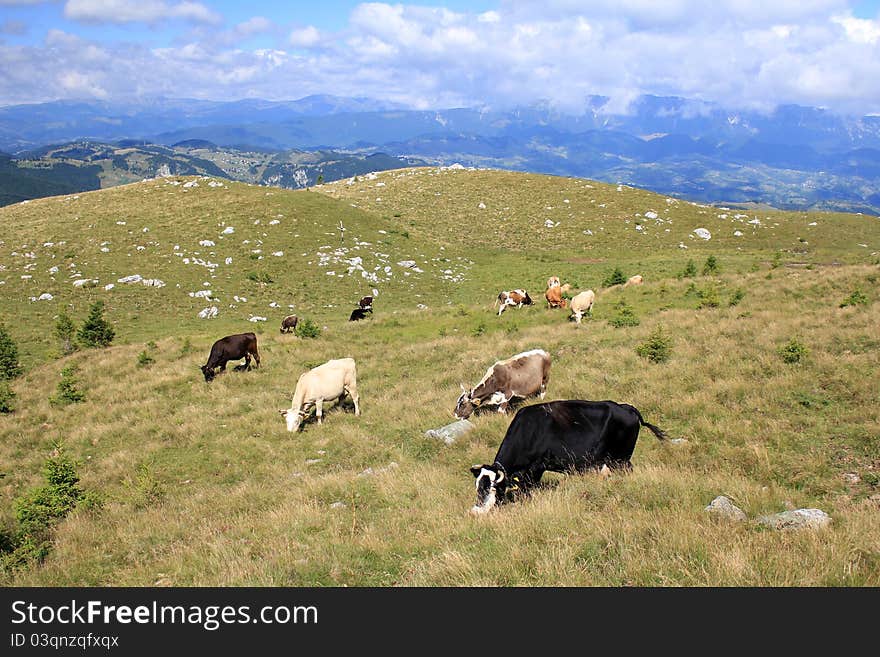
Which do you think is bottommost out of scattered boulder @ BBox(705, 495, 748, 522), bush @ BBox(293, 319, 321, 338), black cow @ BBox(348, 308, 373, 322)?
black cow @ BBox(348, 308, 373, 322)

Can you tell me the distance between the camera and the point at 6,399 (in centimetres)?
1773

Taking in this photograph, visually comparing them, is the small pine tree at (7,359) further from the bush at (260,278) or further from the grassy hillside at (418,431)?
the bush at (260,278)

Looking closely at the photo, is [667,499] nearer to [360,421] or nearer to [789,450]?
[789,450]

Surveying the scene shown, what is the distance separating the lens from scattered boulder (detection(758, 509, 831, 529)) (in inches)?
213

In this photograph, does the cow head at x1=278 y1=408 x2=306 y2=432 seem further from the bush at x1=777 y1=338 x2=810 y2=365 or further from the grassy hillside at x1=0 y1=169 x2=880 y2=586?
the bush at x1=777 y1=338 x2=810 y2=365

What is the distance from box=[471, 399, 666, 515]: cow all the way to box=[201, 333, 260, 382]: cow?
14582 mm

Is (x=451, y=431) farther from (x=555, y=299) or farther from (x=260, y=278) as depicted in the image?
(x=260, y=278)

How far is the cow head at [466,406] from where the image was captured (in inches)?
487

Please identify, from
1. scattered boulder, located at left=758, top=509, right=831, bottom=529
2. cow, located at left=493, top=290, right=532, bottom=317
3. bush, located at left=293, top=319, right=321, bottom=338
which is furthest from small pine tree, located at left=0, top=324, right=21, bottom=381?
scattered boulder, located at left=758, top=509, right=831, bottom=529

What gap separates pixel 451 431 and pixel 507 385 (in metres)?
2.40

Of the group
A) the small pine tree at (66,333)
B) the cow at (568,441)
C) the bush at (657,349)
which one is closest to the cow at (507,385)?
the bush at (657,349)

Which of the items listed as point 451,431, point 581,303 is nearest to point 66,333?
point 451,431
